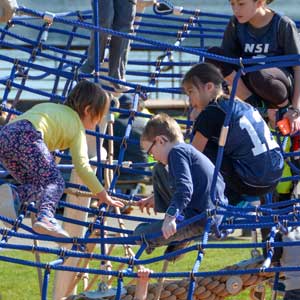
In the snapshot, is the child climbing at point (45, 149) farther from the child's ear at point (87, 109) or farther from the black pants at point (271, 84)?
the black pants at point (271, 84)

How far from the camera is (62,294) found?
5.73 metres

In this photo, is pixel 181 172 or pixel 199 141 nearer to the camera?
pixel 181 172

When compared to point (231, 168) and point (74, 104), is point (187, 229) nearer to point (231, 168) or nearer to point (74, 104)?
point (231, 168)

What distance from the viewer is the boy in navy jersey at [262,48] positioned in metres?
5.20

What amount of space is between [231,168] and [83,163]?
63 centimetres

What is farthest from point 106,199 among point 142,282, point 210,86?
point 210,86

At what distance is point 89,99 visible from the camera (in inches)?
190

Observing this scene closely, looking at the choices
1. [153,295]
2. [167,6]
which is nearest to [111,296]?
[153,295]

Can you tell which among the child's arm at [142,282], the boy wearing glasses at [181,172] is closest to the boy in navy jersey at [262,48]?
the boy wearing glasses at [181,172]

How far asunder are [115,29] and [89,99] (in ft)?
2.57

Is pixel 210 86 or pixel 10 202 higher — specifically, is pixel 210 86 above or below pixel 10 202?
above

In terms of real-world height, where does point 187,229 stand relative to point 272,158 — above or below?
below

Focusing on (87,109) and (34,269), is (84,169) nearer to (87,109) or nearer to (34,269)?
(87,109)

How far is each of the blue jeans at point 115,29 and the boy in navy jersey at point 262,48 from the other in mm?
462
